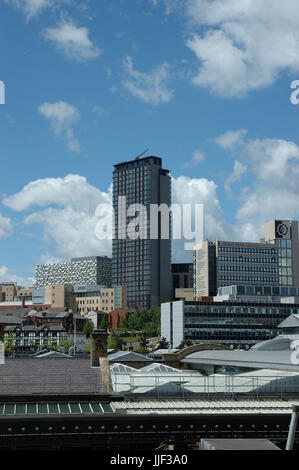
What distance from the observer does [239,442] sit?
17094 mm

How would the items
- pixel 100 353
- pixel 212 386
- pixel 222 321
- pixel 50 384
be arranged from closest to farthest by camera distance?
pixel 50 384
pixel 212 386
pixel 100 353
pixel 222 321

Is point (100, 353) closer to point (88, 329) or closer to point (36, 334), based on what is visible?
point (36, 334)

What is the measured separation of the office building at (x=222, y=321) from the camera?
173 metres

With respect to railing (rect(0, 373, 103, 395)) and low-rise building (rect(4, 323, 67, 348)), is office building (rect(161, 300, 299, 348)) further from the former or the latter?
railing (rect(0, 373, 103, 395))

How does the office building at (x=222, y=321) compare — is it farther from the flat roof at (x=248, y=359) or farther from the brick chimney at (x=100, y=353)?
the brick chimney at (x=100, y=353)

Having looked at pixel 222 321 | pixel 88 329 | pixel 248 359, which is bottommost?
pixel 88 329

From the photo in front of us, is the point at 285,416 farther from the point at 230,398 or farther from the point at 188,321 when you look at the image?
the point at 188,321

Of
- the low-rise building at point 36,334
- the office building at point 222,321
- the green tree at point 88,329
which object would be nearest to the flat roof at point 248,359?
the office building at point 222,321

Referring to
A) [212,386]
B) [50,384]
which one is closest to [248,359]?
[212,386]

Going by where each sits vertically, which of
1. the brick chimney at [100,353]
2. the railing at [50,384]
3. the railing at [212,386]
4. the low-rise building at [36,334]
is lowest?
the low-rise building at [36,334]

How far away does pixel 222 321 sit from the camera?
578ft

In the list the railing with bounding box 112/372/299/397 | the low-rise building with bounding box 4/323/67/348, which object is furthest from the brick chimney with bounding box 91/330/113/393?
the low-rise building with bounding box 4/323/67/348

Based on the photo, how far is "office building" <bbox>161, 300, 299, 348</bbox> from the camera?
173 meters
